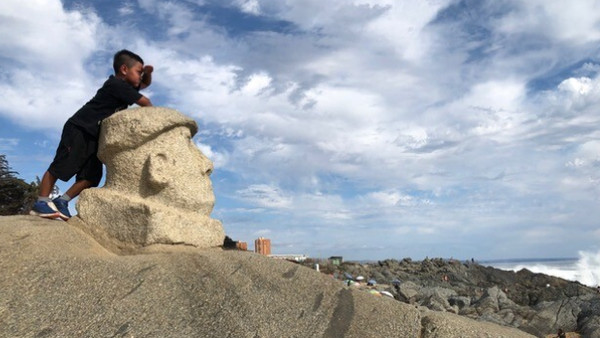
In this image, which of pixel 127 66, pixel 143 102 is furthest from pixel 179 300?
pixel 127 66

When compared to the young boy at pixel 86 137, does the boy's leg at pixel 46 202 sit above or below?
below

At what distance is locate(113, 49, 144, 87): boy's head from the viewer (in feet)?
21.5

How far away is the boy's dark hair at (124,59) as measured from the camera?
6562 mm

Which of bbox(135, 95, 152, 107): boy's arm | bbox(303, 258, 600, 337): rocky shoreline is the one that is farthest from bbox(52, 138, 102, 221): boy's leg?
bbox(303, 258, 600, 337): rocky shoreline

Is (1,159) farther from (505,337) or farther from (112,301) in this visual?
(505,337)

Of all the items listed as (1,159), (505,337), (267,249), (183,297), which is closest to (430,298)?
(267,249)

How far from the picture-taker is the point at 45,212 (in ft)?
20.1

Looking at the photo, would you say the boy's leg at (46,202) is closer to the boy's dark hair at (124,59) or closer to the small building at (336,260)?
the boy's dark hair at (124,59)

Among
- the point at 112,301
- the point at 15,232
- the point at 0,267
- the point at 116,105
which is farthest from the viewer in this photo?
the point at 116,105

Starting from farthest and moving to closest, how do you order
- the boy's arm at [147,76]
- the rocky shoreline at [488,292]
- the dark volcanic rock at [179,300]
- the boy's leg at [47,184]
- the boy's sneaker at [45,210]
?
the rocky shoreline at [488,292]
the boy's arm at [147,76]
the boy's leg at [47,184]
the boy's sneaker at [45,210]
the dark volcanic rock at [179,300]

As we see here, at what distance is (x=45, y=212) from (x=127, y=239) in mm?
1120

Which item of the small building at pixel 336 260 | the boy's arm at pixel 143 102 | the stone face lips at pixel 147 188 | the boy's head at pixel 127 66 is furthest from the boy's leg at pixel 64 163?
the small building at pixel 336 260

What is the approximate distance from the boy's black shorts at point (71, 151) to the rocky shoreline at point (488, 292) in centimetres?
698

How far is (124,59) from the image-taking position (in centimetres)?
656
